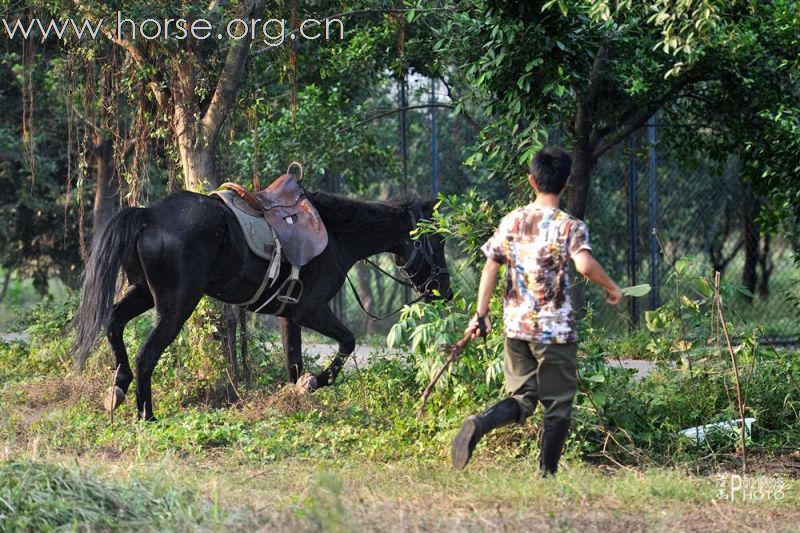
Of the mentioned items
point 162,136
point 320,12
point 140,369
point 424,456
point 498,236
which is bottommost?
point 424,456

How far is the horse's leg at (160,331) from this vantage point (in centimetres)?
726

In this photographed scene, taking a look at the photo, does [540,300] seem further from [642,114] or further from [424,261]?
[642,114]

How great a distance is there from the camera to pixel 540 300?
17.2 ft

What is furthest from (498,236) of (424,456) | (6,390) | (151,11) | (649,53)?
(6,390)

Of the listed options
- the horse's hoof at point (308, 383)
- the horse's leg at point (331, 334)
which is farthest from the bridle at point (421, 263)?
the horse's hoof at point (308, 383)

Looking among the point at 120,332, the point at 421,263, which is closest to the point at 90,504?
the point at 120,332

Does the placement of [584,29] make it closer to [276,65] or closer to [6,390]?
[276,65]

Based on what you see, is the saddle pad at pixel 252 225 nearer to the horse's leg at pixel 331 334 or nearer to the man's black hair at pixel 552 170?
the horse's leg at pixel 331 334

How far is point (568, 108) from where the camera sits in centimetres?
1002

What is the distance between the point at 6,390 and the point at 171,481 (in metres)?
4.41

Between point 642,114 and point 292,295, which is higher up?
point 642,114

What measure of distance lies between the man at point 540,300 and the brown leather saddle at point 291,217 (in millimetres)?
2712

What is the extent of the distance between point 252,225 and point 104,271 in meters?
1.14

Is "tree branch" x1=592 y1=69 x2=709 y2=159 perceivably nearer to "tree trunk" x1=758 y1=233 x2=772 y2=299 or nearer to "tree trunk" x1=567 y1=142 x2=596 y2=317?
"tree trunk" x1=567 y1=142 x2=596 y2=317
